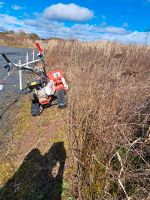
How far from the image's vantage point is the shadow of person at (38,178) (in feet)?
17.2

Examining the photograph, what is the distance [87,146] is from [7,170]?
7.97 ft

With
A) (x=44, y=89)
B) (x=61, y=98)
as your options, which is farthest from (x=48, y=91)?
(x=61, y=98)

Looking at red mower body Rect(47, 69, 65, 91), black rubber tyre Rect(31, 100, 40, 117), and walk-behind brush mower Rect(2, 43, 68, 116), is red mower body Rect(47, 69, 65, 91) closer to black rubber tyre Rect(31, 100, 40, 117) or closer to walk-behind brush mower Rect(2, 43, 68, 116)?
walk-behind brush mower Rect(2, 43, 68, 116)

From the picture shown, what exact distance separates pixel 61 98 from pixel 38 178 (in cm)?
405

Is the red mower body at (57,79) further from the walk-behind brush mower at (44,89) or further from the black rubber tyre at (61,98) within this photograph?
the black rubber tyre at (61,98)

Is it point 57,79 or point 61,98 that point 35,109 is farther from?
point 57,79

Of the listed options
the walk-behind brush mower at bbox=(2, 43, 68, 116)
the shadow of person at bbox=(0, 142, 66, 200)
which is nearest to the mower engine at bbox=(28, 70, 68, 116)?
the walk-behind brush mower at bbox=(2, 43, 68, 116)

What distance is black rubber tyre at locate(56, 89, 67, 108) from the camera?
9.38 m

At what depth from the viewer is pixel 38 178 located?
5.66m

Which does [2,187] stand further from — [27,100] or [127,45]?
[127,45]

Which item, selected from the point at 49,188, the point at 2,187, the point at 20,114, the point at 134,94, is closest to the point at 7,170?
the point at 2,187

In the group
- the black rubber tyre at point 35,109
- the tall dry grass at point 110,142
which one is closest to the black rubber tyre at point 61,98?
the black rubber tyre at point 35,109

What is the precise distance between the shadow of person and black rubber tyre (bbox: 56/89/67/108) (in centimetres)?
290

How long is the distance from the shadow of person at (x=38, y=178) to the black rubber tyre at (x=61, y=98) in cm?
290
